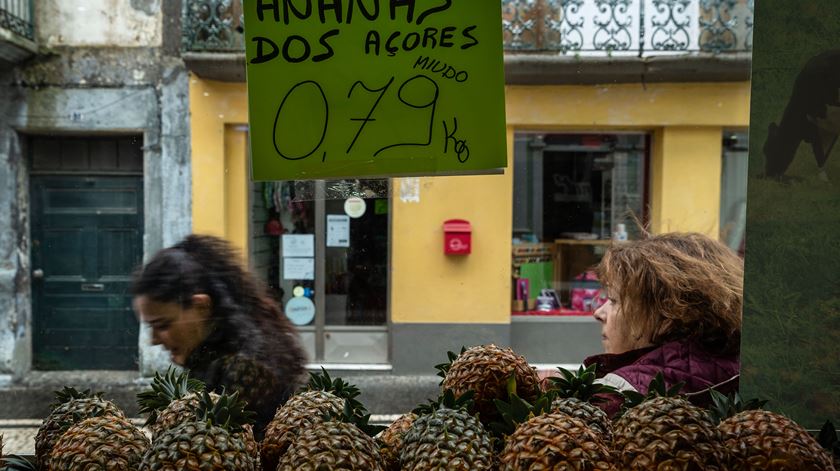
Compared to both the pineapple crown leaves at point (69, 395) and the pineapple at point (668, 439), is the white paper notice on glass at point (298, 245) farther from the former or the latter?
the pineapple at point (668, 439)

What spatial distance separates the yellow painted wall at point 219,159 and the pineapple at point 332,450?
1826mm

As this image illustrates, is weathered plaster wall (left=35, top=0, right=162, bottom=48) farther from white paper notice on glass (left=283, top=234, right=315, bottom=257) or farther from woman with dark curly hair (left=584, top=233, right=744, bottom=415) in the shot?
white paper notice on glass (left=283, top=234, right=315, bottom=257)

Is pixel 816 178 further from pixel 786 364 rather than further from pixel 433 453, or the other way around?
pixel 433 453

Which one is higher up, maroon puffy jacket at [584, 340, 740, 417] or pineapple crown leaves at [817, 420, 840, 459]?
pineapple crown leaves at [817, 420, 840, 459]

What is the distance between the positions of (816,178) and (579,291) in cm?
559

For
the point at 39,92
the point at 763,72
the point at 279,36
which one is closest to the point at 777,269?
the point at 763,72

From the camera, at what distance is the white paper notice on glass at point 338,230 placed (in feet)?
22.4

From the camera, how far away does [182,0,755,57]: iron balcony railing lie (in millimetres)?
4039

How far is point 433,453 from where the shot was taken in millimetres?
1013

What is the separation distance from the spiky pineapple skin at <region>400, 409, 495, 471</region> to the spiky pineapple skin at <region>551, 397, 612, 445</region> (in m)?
0.16

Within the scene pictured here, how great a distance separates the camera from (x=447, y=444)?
1.03 metres

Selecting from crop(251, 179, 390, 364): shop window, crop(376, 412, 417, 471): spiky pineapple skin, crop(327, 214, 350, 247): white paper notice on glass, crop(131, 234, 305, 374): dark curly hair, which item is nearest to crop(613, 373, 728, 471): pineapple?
crop(376, 412, 417, 471): spiky pineapple skin

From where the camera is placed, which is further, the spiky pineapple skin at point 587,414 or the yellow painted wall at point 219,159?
the yellow painted wall at point 219,159

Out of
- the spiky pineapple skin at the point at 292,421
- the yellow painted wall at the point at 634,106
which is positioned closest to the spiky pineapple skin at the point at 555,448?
the spiky pineapple skin at the point at 292,421
